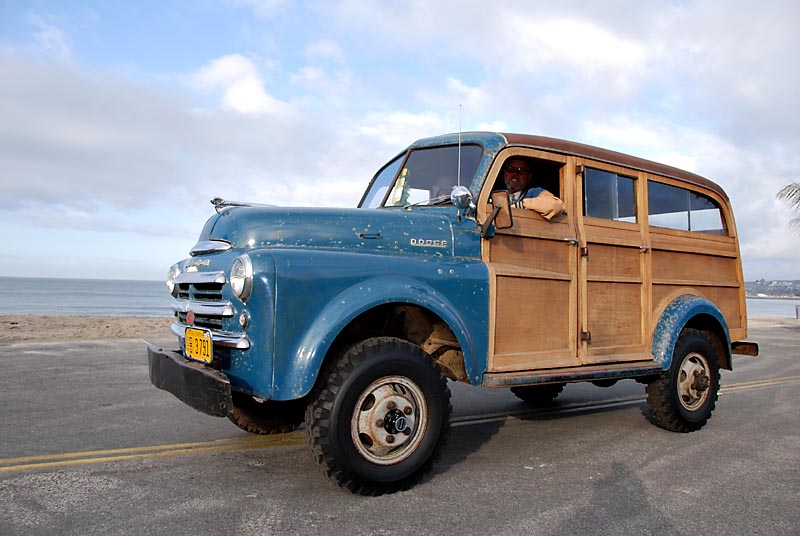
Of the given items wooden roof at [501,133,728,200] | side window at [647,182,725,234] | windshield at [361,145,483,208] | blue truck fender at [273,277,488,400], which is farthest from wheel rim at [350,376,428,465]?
side window at [647,182,725,234]

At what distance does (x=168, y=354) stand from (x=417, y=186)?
241 centimetres

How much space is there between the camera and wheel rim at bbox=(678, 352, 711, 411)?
225 inches

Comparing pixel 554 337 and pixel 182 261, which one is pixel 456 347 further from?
pixel 182 261

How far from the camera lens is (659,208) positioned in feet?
19.3

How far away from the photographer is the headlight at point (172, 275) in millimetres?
4370

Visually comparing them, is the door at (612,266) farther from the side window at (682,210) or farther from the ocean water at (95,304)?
the ocean water at (95,304)

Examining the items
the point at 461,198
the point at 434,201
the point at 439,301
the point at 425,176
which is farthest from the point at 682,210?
the point at 439,301

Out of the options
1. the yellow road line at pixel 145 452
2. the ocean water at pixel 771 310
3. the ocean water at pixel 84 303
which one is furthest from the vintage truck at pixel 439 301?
the ocean water at pixel 84 303

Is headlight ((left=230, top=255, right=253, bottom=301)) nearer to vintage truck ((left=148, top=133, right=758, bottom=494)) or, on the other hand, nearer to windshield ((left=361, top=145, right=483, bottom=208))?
vintage truck ((left=148, top=133, right=758, bottom=494))

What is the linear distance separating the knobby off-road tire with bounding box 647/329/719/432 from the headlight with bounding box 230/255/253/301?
3983 millimetres

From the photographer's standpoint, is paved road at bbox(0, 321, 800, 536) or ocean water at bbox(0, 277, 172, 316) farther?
ocean water at bbox(0, 277, 172, 316)

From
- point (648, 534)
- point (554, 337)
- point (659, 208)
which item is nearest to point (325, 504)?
point (648, 534)

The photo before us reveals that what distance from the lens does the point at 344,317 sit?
3.54 metres

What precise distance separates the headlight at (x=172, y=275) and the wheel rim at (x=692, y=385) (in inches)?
178
